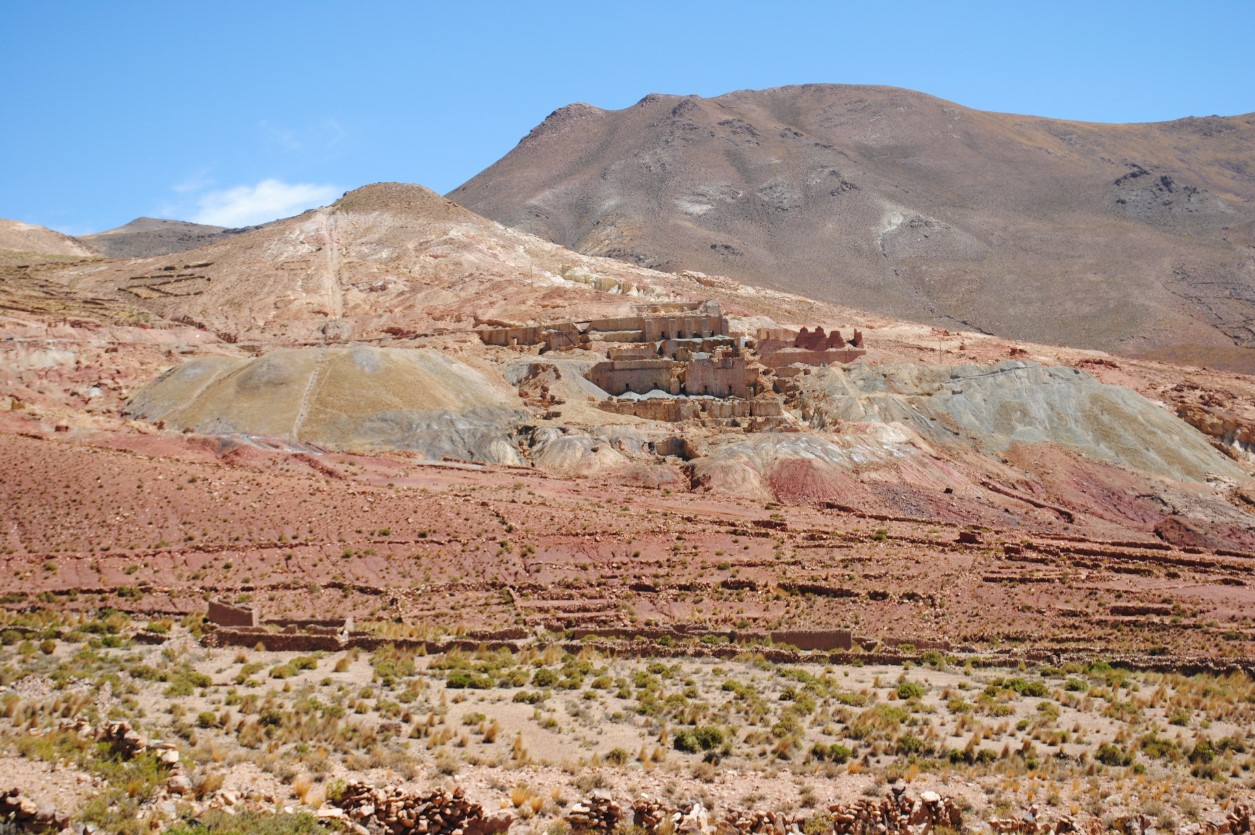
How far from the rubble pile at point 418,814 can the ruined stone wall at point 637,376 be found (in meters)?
51.1

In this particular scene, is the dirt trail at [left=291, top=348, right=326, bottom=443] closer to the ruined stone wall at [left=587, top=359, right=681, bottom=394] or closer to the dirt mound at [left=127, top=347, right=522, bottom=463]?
the dirt mound at [left=127, top=347, right=522, bottom=463]

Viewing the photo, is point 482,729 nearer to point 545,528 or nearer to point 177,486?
point 545,528

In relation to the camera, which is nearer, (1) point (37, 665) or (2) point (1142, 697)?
(1) point (37, 665)

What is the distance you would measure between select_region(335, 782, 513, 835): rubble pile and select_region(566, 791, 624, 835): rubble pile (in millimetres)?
877

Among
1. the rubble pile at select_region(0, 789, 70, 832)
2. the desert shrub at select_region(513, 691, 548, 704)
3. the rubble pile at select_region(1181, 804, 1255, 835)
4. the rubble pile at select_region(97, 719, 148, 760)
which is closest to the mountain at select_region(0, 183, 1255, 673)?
the desert shrub at select_region(513, 691, 548, 704)

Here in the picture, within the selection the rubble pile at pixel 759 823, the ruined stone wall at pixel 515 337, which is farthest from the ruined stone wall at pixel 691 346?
Result: the rubble pile at pixel 759 823

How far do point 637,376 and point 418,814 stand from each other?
51983 mm

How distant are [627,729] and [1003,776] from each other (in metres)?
5.97

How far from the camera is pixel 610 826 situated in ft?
54.5

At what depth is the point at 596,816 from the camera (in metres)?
16.7

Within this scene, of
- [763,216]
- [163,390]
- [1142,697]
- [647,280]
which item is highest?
[763,216]

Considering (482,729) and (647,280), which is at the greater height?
(647,280)

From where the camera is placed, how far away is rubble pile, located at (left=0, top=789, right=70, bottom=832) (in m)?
14.4

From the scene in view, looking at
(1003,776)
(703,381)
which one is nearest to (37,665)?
(1003,776)
